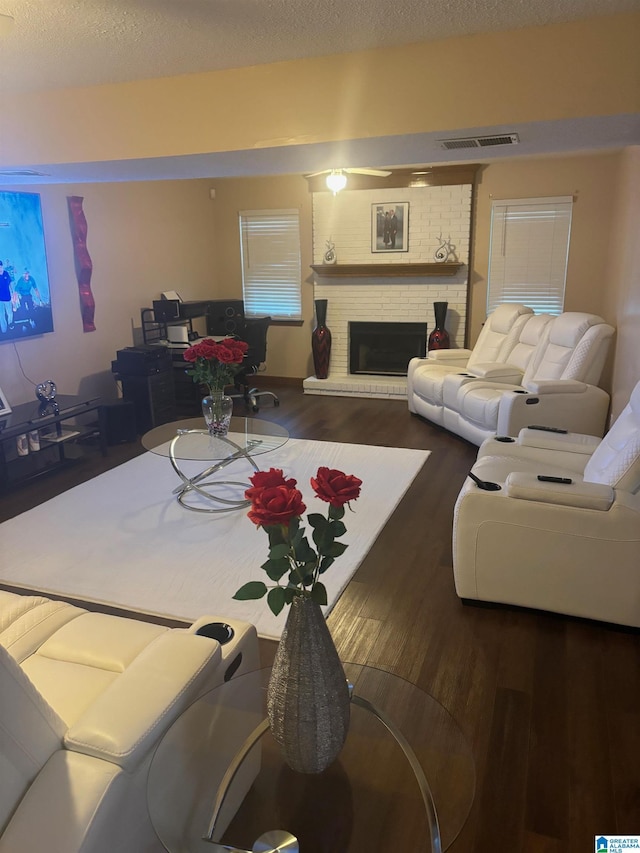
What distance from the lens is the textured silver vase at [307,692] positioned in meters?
1.33

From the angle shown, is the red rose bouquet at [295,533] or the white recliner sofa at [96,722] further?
the red rose bouquet at [295,533]

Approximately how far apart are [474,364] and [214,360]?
8.82 feet

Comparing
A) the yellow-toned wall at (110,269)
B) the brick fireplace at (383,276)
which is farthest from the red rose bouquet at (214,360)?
the brick fireplace at (383,276)

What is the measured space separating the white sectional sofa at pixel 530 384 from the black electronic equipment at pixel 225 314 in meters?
2.30

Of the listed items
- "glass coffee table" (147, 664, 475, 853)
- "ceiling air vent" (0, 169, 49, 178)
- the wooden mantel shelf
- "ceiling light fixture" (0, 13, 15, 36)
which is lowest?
"glass coffee table" (147, 664, 475, 853)

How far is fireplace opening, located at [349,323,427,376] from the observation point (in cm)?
689

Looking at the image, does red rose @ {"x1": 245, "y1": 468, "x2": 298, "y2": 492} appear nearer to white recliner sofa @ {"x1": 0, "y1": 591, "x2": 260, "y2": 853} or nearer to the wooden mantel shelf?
white recliner sofa @ {"x1": 0, "y1": 591, "x2": 260, "y2": 853}

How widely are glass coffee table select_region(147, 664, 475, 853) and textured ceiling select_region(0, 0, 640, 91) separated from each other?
7.38 feet

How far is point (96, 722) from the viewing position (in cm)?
129

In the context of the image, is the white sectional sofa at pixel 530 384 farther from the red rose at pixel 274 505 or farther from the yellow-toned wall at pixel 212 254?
the red rose at pixel 274 505

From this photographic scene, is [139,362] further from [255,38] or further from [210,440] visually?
[255,38]

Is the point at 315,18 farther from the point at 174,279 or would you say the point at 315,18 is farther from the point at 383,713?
the point at 174,279

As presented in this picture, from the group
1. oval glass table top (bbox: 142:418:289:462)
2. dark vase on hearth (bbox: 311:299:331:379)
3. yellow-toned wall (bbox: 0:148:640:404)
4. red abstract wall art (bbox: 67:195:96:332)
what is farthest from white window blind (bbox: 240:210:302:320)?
oval glass table top (bbox: 142:418:289:462)

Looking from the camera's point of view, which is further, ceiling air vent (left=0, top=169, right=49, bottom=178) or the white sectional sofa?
the white sectional sofa
